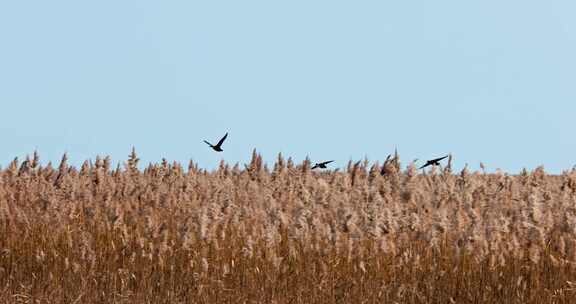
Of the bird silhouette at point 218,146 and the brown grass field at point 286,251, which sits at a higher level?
the bird silhouette at point 218,146

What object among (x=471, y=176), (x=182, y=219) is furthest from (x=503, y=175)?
(x=182, y=219)

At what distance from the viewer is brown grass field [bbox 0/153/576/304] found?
9883 millimetres

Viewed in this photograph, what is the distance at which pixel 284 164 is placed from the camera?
18312 millimetres

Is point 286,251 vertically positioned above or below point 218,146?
below

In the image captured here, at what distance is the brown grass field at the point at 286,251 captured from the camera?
32.4 ft

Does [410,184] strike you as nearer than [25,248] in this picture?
No

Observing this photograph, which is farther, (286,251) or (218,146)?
(218,146)

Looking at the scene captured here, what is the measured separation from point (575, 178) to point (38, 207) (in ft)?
34.6

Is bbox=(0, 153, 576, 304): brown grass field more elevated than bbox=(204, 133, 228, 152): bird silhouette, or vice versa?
bbox=(204, 133, 228, 152): bird silhouette

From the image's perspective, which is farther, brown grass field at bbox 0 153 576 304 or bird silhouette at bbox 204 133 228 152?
bird silhouette at bbox 204 133 228 152

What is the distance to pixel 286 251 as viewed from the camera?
11.3 meters

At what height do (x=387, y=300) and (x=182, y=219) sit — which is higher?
(x=182, y=219)

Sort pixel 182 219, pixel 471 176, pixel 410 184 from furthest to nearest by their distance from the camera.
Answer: pixel 471 176 < pixel 410 184 < pixel 182 219

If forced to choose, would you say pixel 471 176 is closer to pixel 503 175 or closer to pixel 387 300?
pixel 503 175
